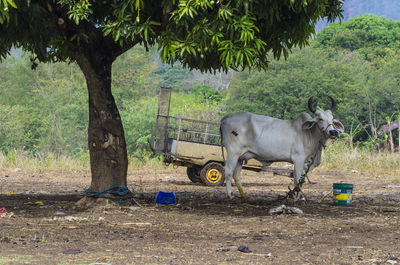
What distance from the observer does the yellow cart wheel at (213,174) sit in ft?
46.8

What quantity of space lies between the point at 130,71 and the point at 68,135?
6.99m

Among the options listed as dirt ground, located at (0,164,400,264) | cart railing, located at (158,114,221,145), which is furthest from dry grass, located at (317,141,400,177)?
dirt ground, located at (0,164,400,264)

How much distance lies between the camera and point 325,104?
107 ft

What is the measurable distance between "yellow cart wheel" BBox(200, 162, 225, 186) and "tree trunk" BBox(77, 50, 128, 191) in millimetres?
5009

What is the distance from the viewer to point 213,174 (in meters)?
14.3

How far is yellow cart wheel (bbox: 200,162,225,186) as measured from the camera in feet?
46.8

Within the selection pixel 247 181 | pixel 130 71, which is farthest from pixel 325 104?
pixel 247 181

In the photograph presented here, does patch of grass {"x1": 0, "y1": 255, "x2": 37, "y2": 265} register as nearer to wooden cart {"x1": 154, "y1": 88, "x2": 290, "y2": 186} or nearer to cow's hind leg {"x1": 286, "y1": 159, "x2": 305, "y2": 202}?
cow's hind leg {"x1": 286, "y1": 159, "x2": 305, "y2": 202}

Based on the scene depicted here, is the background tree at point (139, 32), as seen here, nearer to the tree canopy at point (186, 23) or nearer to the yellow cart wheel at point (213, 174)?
the tree canopy at point (186, 23)

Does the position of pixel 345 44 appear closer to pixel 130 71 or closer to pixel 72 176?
pixel 130 71

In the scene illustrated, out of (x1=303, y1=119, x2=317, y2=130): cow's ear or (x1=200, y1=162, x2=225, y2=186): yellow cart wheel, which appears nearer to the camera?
(x1=303, y1=119, x2=317, y2=130): cow's ear

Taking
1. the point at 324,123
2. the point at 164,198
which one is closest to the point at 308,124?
the point at 324,123

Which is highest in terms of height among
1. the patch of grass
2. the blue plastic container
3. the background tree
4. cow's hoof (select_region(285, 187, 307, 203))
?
the background tree

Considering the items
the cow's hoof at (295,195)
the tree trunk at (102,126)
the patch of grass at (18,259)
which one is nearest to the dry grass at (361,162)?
the cow's hoof at (295,195)
